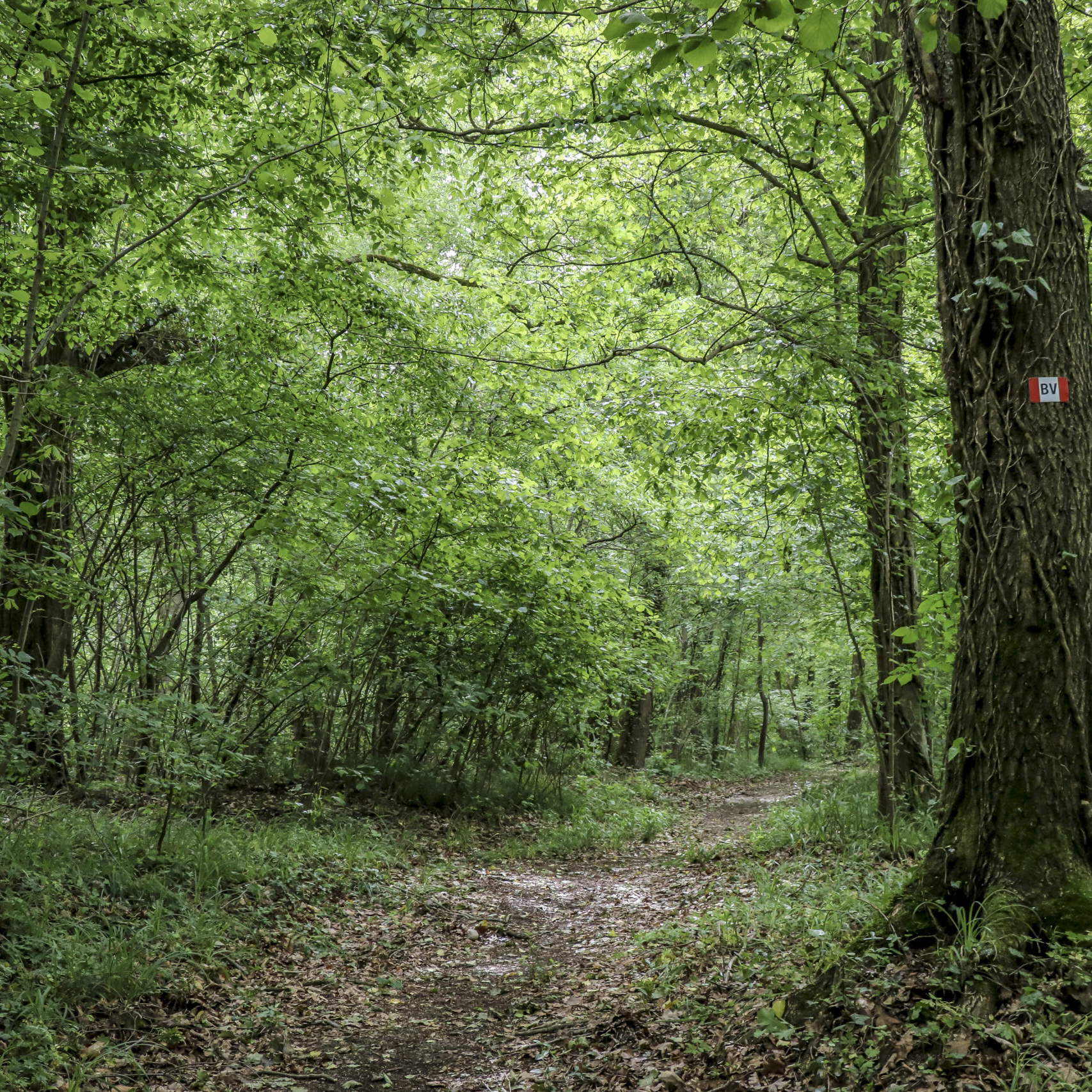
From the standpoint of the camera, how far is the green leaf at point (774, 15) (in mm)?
2355

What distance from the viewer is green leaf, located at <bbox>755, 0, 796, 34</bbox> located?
2.36 m

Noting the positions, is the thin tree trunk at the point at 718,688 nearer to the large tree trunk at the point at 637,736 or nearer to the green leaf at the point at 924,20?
the large tree trunk at the point at 637,736

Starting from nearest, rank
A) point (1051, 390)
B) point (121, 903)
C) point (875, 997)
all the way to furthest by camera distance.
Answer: point (875, 997) < point (1051, 390) < point (121, 903)

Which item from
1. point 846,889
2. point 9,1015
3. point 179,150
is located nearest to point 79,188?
point 179,150

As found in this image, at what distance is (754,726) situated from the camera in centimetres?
3045

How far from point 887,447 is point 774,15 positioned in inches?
199

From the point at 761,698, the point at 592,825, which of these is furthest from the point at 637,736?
the point at 592,825

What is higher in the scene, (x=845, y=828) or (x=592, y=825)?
(x=845, y=828)

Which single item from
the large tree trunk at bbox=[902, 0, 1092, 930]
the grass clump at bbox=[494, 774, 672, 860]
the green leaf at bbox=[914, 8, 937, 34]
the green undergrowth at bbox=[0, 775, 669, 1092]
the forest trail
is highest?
the green leaf at bbox=[914, 8, 937, 34]

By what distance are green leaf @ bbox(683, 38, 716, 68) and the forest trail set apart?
4.08 metres

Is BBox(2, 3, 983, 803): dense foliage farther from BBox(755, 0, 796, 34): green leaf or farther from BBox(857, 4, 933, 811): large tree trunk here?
BBox(857, 4, 933, 811): large tree trunk

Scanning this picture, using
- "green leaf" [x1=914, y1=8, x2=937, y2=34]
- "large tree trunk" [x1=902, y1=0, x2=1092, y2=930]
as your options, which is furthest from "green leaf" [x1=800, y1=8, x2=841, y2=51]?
"large tree trunk" [x1=902, y1=0, x2=1092, y2=930]

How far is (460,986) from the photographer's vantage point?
18.2 feet

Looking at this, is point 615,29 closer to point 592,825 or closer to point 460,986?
point 460,986
